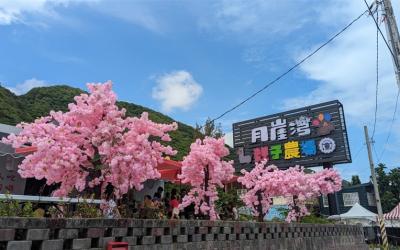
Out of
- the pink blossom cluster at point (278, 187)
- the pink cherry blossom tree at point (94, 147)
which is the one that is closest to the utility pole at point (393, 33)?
the pink blossom cluster at point (278, 187)

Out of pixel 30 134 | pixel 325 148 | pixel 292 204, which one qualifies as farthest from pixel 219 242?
pixel 325 148

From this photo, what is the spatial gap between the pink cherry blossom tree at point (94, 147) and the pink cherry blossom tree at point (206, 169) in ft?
8.01

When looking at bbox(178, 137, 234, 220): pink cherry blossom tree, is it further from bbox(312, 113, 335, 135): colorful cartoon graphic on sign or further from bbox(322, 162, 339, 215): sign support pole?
bbox(312, 113, 335, 135): colorful cartoon graphic on sign

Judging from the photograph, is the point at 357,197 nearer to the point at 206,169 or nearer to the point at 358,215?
the point at 358,215

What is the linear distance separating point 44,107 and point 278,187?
20674mm

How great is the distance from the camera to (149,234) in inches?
219

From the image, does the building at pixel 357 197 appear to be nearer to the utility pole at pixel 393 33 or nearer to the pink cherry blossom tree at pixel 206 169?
the utility pole at pixel 393 33

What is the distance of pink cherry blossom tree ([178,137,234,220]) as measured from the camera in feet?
29.4

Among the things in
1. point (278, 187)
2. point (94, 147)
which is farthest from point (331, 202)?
point (94, 147)

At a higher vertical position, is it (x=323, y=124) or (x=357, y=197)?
(x=323, y=124)

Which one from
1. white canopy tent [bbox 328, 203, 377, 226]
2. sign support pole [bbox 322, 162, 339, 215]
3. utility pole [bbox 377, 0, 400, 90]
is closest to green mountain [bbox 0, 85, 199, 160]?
sign support pole [bbox 322, 162, 339, 215]

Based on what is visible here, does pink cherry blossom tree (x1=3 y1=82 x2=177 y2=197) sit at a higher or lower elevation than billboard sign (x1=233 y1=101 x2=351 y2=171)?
lower

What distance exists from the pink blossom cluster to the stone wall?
1.99m

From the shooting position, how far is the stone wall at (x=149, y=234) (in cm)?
382
